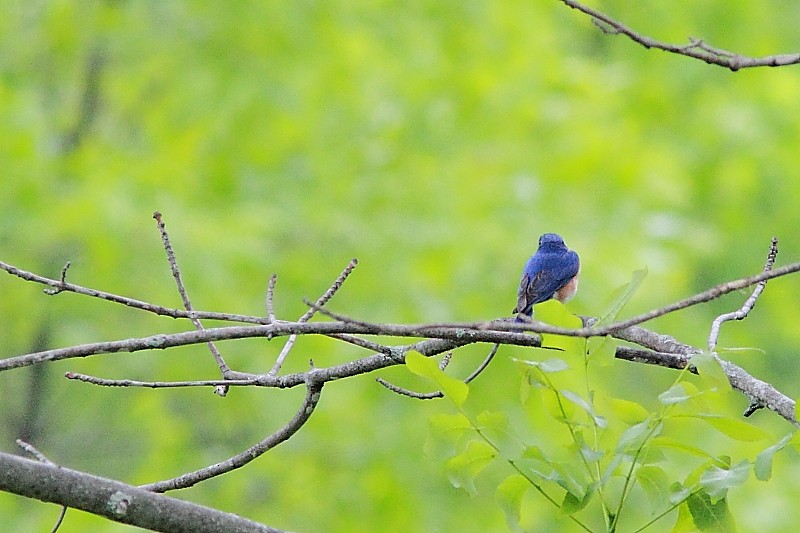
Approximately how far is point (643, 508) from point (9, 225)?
15.8 feet

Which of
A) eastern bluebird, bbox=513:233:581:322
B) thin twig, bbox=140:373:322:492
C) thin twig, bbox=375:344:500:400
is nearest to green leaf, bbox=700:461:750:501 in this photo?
thin twig, bbox=375:344:500:400

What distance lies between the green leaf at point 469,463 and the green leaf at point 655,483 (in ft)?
0.85

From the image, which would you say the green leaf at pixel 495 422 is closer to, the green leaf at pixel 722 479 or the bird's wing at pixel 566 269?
the green leaf at pixel 722 479

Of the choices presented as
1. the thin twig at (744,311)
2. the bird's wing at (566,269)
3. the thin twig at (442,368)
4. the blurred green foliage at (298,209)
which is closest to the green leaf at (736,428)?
the thin twig at (744,311)

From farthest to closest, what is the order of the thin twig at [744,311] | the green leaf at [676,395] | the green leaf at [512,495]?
the thin twig at [744,311], the green leaf at [512,495], the green leaf at [676,395]

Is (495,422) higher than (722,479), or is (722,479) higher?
(722,479)

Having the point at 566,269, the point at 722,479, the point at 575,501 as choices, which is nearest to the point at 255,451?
the point at 575,501

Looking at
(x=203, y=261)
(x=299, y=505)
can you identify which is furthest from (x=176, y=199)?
(x=299, y=505)

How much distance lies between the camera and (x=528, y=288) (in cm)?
431

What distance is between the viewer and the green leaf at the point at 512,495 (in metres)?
1.82

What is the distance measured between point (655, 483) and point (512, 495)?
25 cm

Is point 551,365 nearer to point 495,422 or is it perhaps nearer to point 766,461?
point 495,422

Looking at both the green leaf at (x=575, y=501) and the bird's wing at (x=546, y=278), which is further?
the bird's wing at (x=546, y=278)

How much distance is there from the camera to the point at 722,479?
66.9 inches
